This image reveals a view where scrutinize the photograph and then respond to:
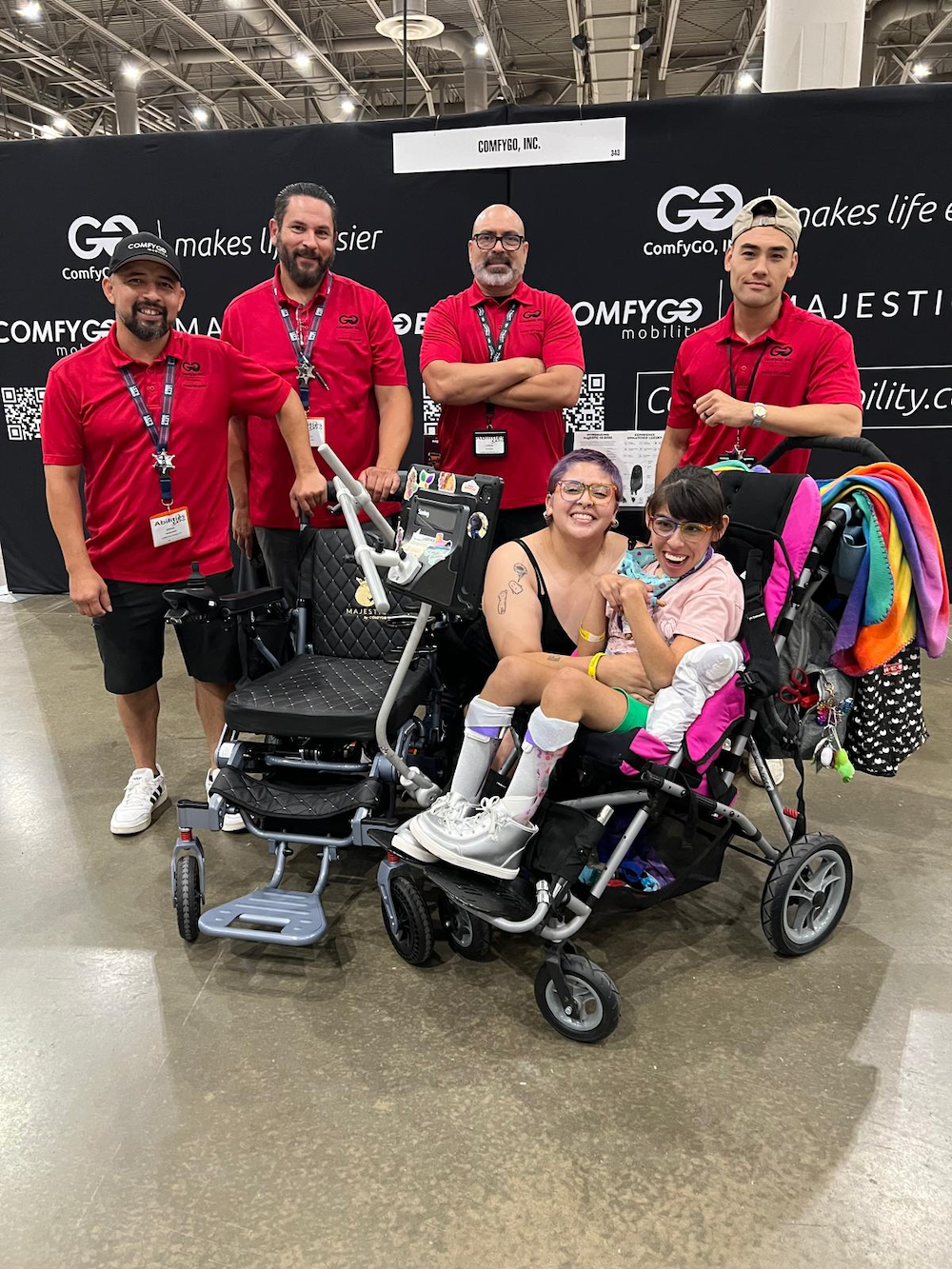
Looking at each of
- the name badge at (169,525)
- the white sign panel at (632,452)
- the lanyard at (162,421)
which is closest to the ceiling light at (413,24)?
the white sign panel at (632,452)

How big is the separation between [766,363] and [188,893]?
7.61 feet

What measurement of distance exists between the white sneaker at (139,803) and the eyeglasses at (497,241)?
214 cm

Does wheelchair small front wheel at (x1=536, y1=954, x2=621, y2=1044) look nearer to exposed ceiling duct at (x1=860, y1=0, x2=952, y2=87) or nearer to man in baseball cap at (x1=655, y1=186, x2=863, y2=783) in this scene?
man in baseball cap at (x1=655, y1=186, x2=863, y2=783)

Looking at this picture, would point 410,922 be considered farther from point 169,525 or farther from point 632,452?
point 632,452

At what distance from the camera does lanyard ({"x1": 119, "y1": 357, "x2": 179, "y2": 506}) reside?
2.67 meters

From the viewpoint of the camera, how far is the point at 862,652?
2.20m

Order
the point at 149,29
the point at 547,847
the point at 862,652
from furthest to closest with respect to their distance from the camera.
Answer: the point at 149,29
the point at 862,652
the point at 547,847

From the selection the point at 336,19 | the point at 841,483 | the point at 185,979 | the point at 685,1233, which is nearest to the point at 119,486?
the point at 185,979

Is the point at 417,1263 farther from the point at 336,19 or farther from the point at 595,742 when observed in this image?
the point at 336,19

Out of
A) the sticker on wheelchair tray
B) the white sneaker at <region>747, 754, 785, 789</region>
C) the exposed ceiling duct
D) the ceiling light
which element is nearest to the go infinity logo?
the sticker on wheelchair tray

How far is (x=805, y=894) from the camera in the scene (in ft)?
7.44

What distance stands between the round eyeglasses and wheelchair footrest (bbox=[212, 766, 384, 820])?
2.97 feet

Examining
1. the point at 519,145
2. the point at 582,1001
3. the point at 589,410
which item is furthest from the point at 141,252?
the point at 589,410

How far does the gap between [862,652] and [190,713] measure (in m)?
2.96
